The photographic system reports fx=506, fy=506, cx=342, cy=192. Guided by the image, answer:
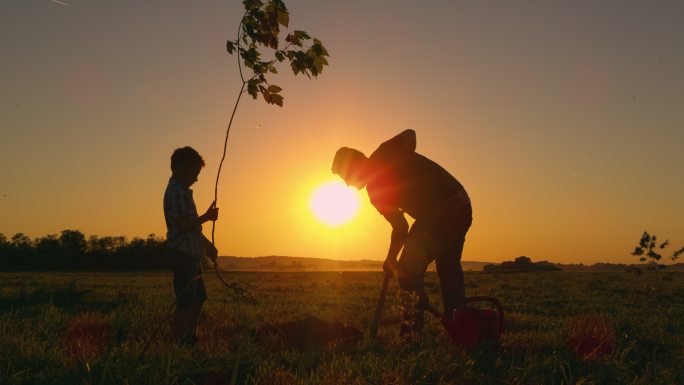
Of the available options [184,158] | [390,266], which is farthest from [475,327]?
[184,158]

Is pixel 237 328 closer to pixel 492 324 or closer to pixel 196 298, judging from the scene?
pixel 196 298

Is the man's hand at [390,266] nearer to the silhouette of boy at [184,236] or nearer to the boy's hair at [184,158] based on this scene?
the silhouette of boy at [184,236]

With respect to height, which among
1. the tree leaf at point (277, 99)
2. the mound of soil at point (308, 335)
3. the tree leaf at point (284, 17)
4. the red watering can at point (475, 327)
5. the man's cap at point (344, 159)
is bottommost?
the mound of soil at point (308, 335)

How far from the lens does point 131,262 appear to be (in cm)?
6300

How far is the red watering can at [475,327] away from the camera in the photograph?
185 inches

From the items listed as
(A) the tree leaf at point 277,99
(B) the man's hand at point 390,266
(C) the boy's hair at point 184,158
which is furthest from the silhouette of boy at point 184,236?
(A) the tree leaf at point 277,99

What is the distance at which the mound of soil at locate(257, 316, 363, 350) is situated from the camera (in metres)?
4.86

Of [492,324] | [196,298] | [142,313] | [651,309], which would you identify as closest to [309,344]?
[196,298]

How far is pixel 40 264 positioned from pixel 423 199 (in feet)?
225

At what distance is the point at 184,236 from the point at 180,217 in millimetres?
199

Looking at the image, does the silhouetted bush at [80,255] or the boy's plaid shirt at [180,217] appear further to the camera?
the silhouetted bush at [80,255]

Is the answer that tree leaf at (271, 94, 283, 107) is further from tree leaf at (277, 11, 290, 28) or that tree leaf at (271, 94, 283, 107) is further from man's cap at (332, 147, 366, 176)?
man's cap at (332, 147, 366, 176)

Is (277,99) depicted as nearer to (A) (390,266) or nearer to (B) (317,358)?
(B) (317,358)

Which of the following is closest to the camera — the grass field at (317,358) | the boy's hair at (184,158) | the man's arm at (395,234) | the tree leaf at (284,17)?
the tree leaf at (284,17)
